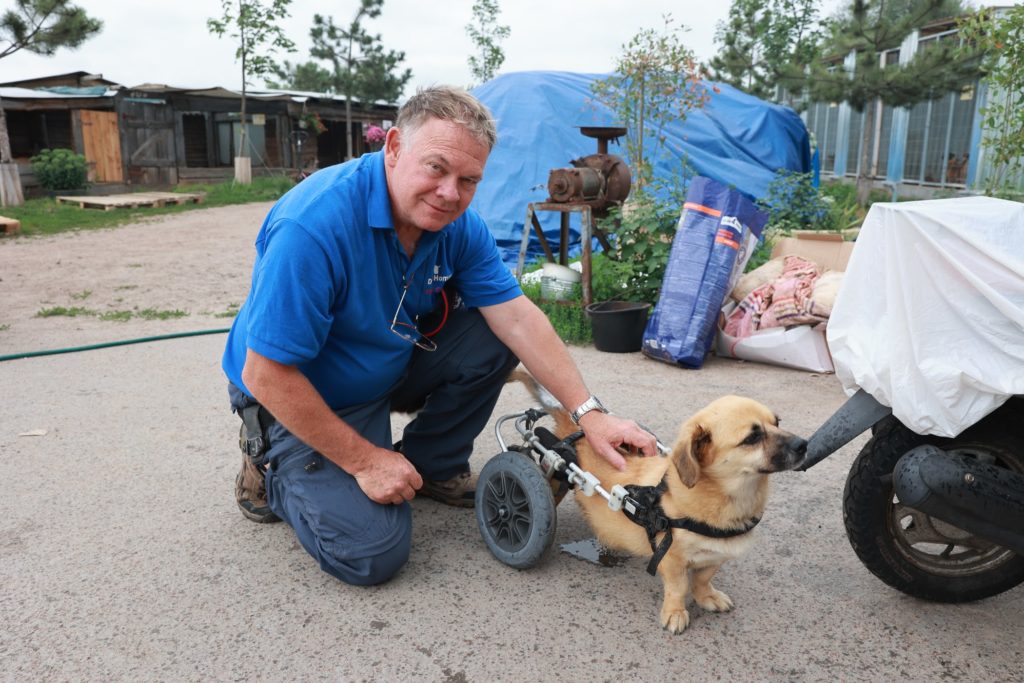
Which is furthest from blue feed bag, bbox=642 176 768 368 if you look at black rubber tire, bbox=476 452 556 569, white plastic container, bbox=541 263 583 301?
black rubber tire, bbox=476 452 556 569

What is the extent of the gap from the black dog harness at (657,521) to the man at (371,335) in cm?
28

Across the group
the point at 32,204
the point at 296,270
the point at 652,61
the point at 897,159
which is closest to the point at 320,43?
the point at 32,204

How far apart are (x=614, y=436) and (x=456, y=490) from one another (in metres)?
0.84

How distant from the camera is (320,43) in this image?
1366 inches

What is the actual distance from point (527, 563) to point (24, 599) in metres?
1.68

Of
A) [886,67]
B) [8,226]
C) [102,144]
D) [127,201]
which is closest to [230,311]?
[8,226]

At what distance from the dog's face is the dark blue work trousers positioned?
103 cm

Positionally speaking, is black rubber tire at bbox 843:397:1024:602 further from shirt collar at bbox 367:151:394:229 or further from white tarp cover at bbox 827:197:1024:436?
shirt collar at bbox 367:151:394:229

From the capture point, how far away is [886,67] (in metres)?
13.8

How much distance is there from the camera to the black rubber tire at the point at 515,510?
2553 mm

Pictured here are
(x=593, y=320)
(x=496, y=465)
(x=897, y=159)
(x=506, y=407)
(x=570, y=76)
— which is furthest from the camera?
(x=897, y=159)

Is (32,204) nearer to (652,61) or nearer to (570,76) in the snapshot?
(570,76)

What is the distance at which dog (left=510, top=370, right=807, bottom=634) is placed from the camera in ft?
7.07

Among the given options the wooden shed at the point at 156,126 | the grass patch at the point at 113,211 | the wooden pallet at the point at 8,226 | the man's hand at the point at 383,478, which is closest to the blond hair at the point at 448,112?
the man's hand at the point at 383,478
